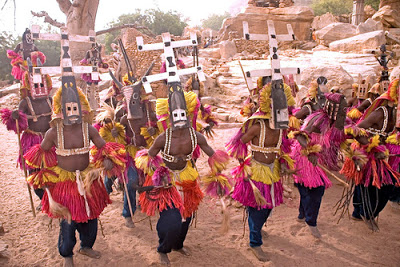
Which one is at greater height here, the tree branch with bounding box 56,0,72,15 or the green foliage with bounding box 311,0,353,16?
the green foliage with bounding box 311,0,353,16

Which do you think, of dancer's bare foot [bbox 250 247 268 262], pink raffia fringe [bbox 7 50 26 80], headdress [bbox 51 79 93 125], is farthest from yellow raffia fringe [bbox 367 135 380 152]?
pink raffia fringe [bbox 7 50 26 80]

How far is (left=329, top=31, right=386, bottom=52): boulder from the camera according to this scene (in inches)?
568

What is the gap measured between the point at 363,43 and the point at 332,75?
6412mm

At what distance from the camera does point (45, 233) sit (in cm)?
443

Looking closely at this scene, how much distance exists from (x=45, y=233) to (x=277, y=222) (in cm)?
342

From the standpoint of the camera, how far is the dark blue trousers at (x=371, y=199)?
4.39 metres

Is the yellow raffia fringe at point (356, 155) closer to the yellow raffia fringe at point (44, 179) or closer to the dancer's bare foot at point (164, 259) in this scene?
the dancer's bare foot at point (164, 259)

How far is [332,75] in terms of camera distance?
998cm

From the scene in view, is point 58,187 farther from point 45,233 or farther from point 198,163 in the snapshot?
point 198,163

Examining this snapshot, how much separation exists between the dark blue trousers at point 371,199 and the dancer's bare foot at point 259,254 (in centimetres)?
169

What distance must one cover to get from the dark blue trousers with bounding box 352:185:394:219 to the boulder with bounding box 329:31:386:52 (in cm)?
1219

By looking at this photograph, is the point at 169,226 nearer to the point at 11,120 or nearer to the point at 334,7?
the point at 11,120

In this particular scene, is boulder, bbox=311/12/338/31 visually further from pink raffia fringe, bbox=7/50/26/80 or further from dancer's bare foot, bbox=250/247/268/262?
dancer's bare foot, bbox=250/247/268/262

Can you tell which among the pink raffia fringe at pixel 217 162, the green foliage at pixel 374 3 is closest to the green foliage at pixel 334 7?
the green foliage at pixel 374 3
